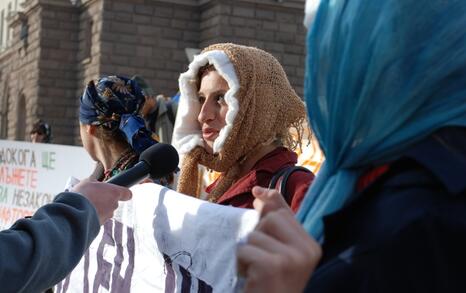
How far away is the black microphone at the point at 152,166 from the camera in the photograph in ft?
7.41

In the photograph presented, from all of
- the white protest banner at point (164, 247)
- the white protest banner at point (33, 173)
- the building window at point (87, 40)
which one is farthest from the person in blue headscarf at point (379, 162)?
the building window at point (87, 40)

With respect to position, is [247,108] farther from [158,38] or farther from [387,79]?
[158,38]

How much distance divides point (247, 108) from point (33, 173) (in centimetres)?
408

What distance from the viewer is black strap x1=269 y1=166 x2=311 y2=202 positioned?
245 centimetres

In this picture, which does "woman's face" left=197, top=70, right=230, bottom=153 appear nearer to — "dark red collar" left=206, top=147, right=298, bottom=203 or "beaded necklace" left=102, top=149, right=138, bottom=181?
"dark red collar" left=206, top=147, right=298, bottom=203

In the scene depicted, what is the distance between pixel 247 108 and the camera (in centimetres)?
286

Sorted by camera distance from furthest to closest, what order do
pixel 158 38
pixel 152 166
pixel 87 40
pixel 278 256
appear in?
pixel 87 40 < pixel 158 38 < pixel 152 166 < pixel 278 256

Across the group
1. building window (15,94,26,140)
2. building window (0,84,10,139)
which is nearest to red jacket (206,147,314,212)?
building window (15,94,26,140)

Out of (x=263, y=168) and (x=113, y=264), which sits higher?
(x=263, y=168)

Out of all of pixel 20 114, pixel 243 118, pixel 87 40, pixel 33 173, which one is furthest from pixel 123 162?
pixel 20 114

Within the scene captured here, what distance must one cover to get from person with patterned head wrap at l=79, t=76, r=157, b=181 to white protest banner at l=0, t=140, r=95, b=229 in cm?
266

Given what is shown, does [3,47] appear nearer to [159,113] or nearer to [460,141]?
[159,113]

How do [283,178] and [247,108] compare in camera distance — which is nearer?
[283,178]

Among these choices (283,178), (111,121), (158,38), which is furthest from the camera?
(158,38)
